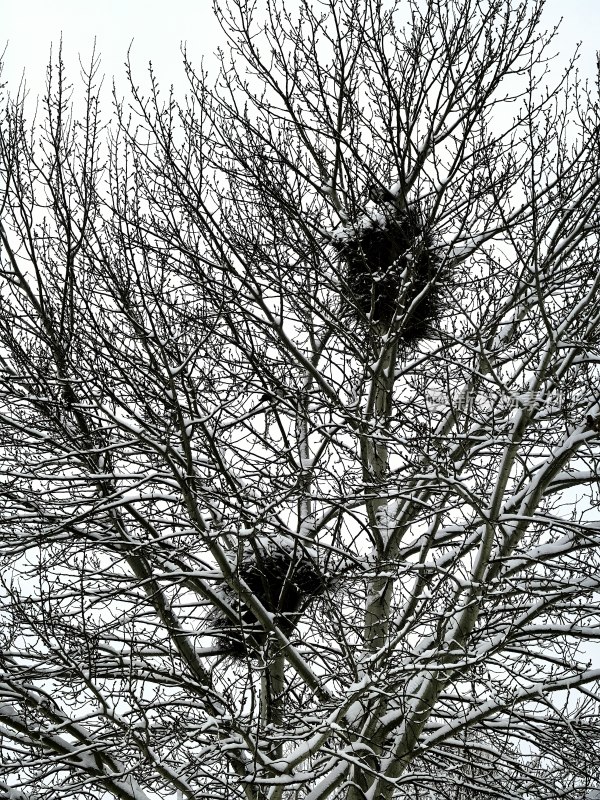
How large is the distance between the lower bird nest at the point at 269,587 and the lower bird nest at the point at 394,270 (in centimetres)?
163

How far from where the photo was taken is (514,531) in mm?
4527

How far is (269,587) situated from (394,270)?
7.81ft

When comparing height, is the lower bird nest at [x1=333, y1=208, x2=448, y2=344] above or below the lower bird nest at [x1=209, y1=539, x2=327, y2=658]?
above

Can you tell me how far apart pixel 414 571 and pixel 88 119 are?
3505 mm

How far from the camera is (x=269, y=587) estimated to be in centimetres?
541

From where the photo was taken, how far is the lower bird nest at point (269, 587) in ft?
16.9

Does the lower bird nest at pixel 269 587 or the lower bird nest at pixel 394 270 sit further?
the lower bird nest at pixel 394 270

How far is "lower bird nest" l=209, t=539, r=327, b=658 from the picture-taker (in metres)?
5.15

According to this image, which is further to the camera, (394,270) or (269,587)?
(394,270)

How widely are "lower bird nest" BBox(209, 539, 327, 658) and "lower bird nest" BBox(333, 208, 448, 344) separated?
64.3 inches

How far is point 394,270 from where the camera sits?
5980 mm

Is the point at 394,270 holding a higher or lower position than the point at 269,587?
higher

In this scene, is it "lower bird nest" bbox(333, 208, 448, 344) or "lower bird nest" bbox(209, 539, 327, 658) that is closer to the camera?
"lower bird nest" bbox(209, 539, 327, 658)

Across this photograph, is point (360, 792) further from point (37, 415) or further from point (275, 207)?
point (275, 207)
